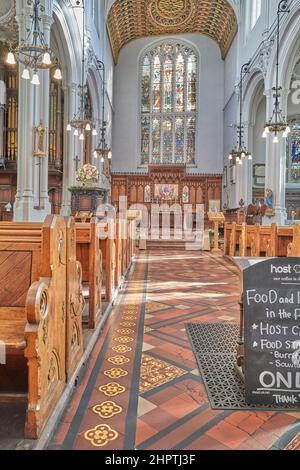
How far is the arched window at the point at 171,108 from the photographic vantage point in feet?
64.5

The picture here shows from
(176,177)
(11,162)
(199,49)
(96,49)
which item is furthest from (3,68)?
(199,49)

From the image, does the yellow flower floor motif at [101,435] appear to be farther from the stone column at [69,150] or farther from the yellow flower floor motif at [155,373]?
the stone column at [69,150]

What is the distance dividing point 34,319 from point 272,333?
1.32 meters

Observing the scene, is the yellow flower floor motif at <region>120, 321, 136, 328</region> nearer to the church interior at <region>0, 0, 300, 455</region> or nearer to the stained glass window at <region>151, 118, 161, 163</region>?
the church interior at <region>0, 0, 300, 455</region>

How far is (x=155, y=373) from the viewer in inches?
92.7

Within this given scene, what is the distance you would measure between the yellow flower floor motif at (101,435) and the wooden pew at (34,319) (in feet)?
0.77

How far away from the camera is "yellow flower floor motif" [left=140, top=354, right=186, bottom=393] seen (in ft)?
7.22

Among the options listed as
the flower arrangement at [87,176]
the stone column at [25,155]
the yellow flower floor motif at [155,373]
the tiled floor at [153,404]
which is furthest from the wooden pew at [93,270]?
the flower arrangement at [87,176]

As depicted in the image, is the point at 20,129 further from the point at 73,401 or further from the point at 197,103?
the point at 197,103

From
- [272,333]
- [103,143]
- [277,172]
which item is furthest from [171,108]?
[272,333]

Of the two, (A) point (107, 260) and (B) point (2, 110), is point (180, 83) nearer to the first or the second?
(B) point (2, 110)

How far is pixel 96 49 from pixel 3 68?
4307mm

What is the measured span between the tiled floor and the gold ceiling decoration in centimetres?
1709
